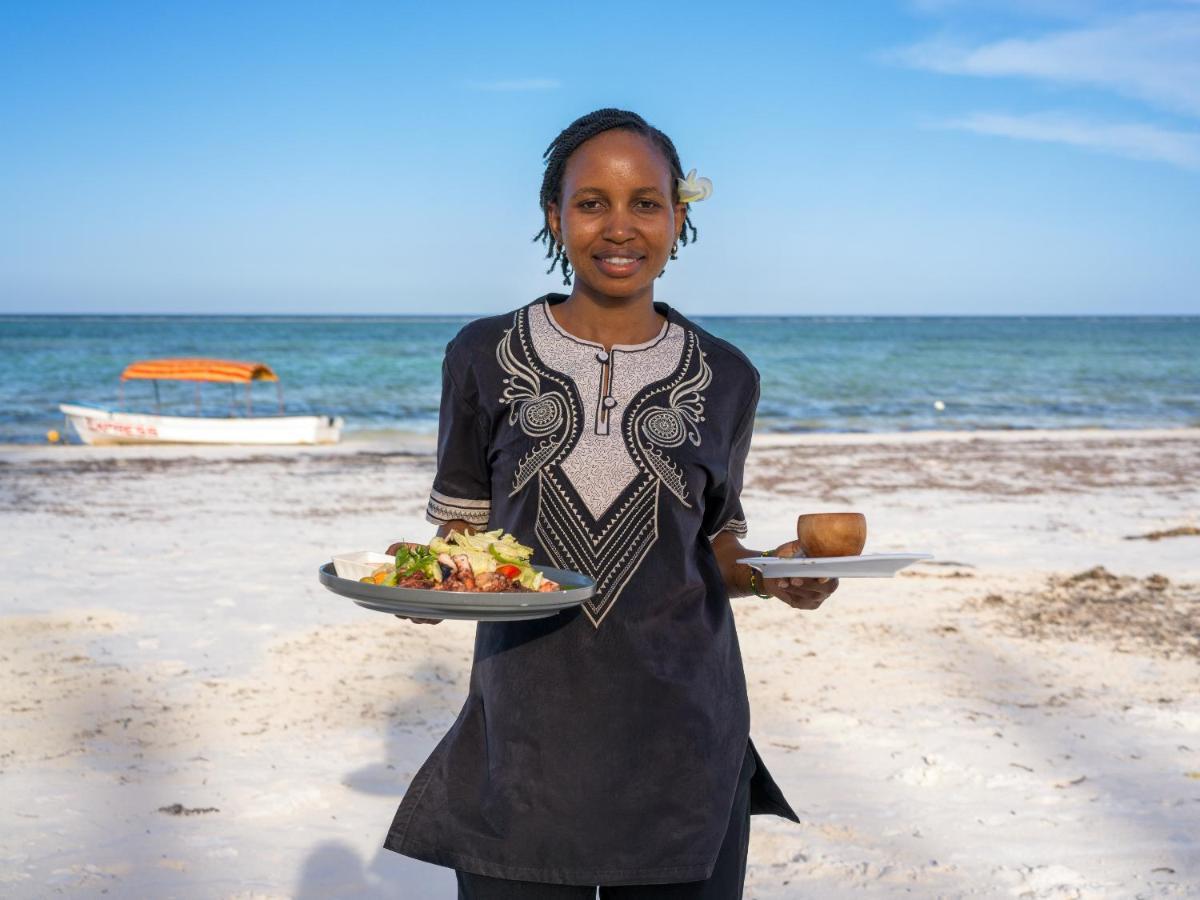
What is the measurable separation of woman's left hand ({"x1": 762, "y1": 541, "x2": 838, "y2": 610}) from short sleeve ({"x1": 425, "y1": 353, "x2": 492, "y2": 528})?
56 centimetres

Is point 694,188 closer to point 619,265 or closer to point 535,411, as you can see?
point 619,265

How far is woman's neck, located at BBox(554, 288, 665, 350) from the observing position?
2293 millimetres

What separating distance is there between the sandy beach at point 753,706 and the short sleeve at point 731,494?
214 cm

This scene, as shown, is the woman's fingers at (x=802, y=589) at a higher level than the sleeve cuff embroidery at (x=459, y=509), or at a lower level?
lower

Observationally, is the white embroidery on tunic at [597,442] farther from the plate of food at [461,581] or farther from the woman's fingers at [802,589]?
the woman's fingers at [802,589]

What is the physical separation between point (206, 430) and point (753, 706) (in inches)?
625

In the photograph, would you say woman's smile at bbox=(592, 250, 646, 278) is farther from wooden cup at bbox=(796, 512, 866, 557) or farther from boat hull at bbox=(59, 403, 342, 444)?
boat hull at bbox=(59, 403, 342, 444)

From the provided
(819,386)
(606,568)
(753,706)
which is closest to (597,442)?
(606,568)

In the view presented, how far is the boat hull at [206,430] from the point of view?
19969 mm

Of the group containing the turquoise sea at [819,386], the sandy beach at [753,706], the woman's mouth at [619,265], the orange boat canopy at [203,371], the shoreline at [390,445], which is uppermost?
the woman's mouth at [619,265]

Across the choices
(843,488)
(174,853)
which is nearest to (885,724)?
(174,853)

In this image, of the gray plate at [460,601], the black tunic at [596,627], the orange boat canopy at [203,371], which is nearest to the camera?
the gray plate at [460,601]

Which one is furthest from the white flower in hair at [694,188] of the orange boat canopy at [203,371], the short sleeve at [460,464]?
the orange boat canopy at [203,371]

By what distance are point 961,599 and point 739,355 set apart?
20.1 feet
